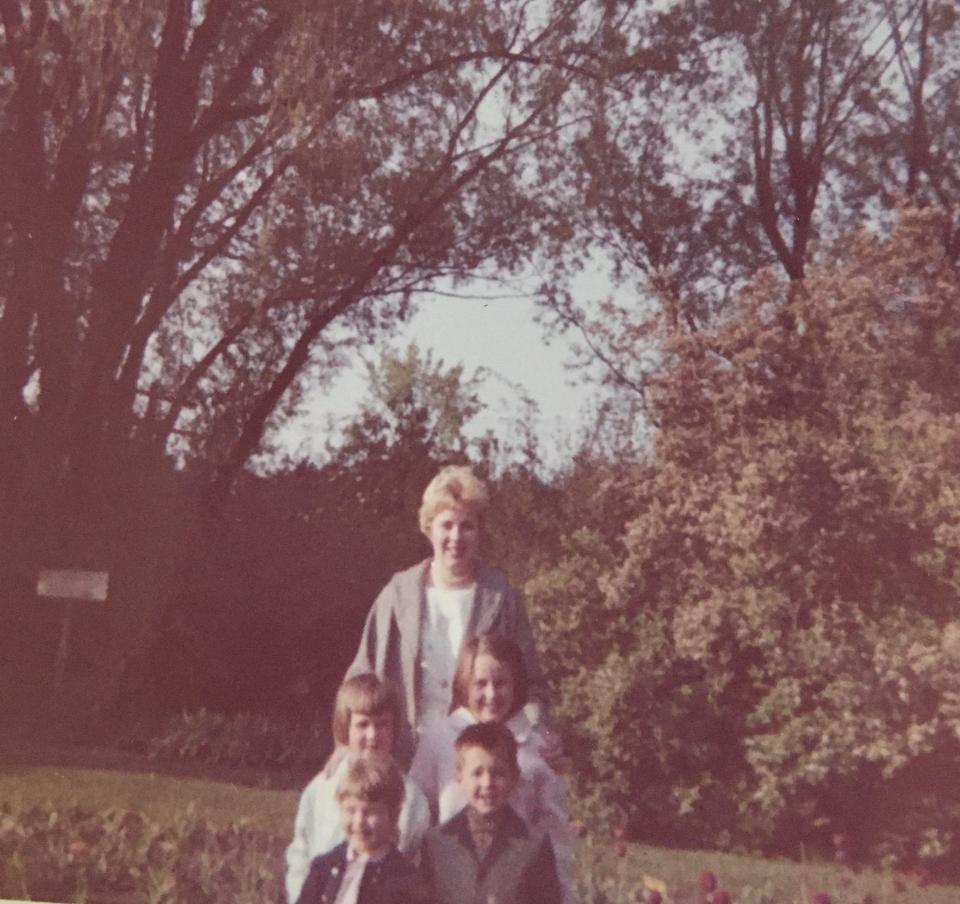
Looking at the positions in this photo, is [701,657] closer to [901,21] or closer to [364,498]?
[364,498]

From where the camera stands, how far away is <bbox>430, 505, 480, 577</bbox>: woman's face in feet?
8.51

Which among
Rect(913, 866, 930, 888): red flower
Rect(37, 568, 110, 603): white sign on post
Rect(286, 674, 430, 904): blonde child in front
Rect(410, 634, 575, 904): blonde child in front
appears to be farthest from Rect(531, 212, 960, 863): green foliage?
Rect(37, 568, 110, 603): white sign on post

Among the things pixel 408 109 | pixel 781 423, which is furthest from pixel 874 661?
pixel 408 109

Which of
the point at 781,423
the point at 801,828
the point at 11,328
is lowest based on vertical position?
the point at 801,828

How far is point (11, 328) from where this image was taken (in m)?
3.15

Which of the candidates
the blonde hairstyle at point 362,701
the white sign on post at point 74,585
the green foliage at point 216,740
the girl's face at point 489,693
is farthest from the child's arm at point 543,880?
the white sign on post at point 74,585

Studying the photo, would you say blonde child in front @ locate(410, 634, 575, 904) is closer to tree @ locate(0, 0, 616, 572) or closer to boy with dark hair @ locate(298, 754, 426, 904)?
boy with dark hair @ locate(298, 754, 426, 904)

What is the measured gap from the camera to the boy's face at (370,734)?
2520 mm

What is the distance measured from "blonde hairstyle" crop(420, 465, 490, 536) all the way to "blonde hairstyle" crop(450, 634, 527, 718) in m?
0.30

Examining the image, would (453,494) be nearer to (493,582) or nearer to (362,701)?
(493,582)

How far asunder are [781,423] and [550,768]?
1.06m

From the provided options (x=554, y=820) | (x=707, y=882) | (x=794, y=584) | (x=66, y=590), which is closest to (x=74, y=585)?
(x=66, y=590)

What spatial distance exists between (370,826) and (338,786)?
12cm

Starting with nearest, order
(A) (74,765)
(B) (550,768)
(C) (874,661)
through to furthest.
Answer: (B) (550,768) < (C) (874,661) < (A) (74,765)
